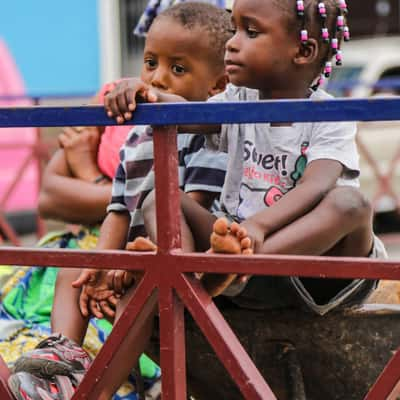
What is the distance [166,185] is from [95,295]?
0.65 meters

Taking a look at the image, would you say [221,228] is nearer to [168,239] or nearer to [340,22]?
[168,239]

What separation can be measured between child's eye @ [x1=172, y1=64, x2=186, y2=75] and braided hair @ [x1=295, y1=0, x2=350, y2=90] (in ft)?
Answer: 1.47

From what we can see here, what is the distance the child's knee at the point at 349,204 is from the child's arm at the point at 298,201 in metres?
0.04

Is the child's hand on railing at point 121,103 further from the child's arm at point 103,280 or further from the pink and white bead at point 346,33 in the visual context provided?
the pink and white bead at point 346,33

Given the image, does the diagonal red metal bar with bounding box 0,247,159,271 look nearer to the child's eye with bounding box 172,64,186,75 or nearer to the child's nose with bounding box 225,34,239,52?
the child's nose with bounding box 225,34,239,52

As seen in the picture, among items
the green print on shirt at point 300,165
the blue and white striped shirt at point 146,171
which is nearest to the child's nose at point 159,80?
the blue and white striped shirt at point 146,171

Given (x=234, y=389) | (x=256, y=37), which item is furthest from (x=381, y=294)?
(x=256, y=37)

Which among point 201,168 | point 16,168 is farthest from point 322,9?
point 16,168

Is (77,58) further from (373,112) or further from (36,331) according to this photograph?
(373,112)

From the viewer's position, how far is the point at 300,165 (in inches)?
100

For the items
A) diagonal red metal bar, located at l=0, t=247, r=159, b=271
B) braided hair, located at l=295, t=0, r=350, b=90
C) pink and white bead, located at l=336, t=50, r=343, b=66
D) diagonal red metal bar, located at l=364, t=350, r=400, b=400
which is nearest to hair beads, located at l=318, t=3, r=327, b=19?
braided hair, located at l=295, t=0, r=350, b=90

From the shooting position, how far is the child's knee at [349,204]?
7.63 ft

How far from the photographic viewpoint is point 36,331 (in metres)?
3.32

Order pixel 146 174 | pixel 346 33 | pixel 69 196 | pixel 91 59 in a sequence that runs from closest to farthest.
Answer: pixel 346 33, pixel 146 174, pixel 69 196, pixel 91 59
